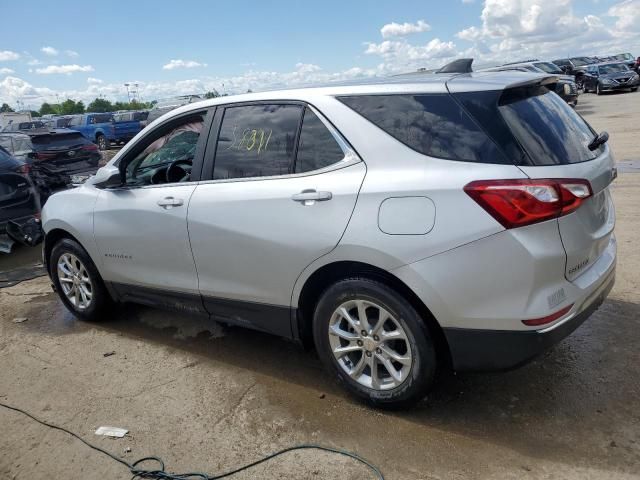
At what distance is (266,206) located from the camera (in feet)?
10.4

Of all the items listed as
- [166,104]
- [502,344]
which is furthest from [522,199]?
[166,104]

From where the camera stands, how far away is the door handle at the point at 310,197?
292cm

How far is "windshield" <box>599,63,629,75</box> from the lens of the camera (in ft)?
92.4

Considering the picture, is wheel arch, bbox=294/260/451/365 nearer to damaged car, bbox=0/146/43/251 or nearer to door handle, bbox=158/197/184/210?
door handle, bbox=158/197/184/210

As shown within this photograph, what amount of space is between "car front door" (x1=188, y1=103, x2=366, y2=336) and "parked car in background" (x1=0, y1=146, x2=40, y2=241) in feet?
15.5

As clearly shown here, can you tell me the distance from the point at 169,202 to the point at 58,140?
9798 mm

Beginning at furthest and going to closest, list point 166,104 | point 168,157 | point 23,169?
point 166,104, point 23,169, point 168,157

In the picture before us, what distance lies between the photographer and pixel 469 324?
8.59ft

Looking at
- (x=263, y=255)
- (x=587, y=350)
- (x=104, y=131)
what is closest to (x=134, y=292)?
(x=263, y=255)

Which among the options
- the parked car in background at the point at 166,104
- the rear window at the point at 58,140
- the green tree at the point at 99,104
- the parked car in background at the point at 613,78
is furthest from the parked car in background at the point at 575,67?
the green tree at the point at 99,104

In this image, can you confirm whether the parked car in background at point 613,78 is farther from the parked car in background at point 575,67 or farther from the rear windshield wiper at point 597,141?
the rear windshield wiper at point 597,141

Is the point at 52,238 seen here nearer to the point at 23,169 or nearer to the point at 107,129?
the point at 23,169

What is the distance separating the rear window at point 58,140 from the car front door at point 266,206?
9717mm

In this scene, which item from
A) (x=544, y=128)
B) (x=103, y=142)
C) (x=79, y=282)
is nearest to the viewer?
(x=544, y=128)
